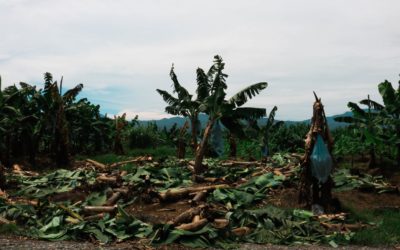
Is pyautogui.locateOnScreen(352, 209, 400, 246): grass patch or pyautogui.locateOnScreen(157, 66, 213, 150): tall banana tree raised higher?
pyautogui.locateOnScreen(157, 66, 213, 150): tall banana tree

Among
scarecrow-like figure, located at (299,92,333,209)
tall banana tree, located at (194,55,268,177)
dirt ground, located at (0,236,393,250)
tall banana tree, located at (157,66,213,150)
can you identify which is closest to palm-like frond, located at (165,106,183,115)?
tall banana tree, located at (157,66,213,150)

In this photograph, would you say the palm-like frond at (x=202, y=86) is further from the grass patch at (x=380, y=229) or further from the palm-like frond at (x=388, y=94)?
the palm-like frond at (x=388, y=94)

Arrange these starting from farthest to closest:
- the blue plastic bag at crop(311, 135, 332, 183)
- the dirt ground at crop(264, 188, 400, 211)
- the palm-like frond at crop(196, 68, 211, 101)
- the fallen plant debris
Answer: the palm-like frond at crop(196, 68, 211, 101), the dirt ground at crop(264, 188, 400, 211), the blue plastic bag at crop(311, 135, 332, 183), the fallen plant debris

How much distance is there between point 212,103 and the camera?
16.9 m

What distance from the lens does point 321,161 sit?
11922mm

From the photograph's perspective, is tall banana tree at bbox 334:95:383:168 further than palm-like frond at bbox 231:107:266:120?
Yes

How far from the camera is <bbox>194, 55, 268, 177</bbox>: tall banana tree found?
651 inches

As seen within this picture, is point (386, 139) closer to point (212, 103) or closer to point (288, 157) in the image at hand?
point (288, 157)

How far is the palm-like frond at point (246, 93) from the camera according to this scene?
1645 cm

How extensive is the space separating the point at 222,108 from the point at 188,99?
3816mm

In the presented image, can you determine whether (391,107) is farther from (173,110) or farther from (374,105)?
(173,110)

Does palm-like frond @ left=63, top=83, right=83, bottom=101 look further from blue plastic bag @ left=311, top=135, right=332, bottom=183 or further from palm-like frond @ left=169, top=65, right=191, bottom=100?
blue plastic bag @ left=311, top=135, right=332, bottom=183

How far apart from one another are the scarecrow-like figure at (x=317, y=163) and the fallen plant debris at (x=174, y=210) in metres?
0.64

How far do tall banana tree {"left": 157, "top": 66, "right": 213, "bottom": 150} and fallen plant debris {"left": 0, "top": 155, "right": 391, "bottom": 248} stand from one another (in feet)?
9.49
